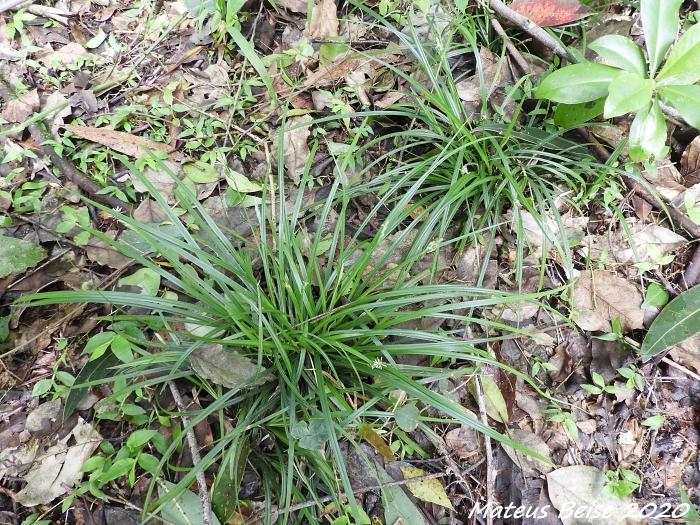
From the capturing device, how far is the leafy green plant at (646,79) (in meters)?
1.51

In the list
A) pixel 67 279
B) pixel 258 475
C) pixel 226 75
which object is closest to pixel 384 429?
A: pixel 258 475

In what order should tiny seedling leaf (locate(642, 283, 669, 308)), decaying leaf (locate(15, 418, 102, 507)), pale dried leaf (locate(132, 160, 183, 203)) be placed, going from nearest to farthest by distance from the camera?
decaying leaf (locate(15, 418, 102, 507)), tiny seedling leaf (locate(642, 283, 669, 308)), pale dried leaf (locate(132, 160, 183, 203))

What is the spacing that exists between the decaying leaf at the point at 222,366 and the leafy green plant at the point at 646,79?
136cm

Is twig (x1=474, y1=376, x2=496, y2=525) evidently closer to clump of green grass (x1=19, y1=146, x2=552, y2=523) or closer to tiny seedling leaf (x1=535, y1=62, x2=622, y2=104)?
clump of green grass (x1=19, y1=146, x2=552, y2=523)

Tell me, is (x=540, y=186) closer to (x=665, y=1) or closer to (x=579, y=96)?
(x=579, y=96)

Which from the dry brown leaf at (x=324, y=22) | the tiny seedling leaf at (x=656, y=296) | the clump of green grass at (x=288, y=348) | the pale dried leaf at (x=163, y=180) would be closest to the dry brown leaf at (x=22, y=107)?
the pale dried leaf at (x=163, y=180)

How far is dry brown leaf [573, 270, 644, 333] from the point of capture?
1813 millimetres

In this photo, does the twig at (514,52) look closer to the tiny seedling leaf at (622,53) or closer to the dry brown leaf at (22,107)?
the tiny seedling leaf at (622,53)

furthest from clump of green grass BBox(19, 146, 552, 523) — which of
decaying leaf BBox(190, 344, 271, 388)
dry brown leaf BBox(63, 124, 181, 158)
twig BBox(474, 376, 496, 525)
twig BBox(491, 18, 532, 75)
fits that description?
twig BBox(491, 18, 532, 75)

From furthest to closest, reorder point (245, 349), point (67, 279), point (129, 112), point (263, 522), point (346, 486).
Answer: point (129, 112) → point (67, 279) → point (245, 349) → point (263, 522) → point (346, 486)

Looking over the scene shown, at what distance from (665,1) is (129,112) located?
6.91 feet

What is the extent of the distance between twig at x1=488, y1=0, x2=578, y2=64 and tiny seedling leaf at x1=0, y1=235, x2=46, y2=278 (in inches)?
82.9

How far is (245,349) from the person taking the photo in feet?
5.19

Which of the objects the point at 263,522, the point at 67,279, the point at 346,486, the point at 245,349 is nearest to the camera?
the point at 346,486
